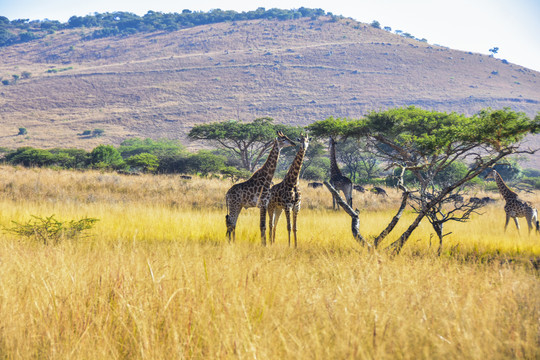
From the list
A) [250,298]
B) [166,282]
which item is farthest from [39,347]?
[250,298]

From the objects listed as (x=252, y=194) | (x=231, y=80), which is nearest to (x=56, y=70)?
(x=231, y=80)

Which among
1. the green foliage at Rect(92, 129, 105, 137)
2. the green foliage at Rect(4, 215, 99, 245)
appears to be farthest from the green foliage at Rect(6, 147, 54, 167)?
the green foliage at Rect(92, 129, 105, 137)

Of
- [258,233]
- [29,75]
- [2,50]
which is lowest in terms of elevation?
[258,233]

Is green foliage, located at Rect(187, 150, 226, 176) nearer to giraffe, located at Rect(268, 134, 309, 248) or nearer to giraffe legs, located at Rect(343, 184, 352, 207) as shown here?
giraffe legs, located at Rect(343, 184, 352, 207)

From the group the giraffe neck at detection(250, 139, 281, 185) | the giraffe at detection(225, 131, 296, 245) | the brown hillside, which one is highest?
the brown hillside

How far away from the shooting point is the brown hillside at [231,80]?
10188cm

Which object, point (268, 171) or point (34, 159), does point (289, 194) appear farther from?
point (34, 159)

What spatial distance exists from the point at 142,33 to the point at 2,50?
55.2m

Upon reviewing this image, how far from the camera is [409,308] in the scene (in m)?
3.14

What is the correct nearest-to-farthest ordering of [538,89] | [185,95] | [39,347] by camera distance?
1. [39,347]
2. [185,95]
3. [538,89]

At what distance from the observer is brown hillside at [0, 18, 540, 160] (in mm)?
101875

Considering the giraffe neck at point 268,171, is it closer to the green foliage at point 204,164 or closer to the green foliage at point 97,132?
the green foliage at point 204,164

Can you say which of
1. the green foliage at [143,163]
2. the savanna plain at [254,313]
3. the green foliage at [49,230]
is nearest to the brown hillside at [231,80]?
the green foliage at [143,163]

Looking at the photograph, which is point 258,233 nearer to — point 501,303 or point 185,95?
point 501,303
